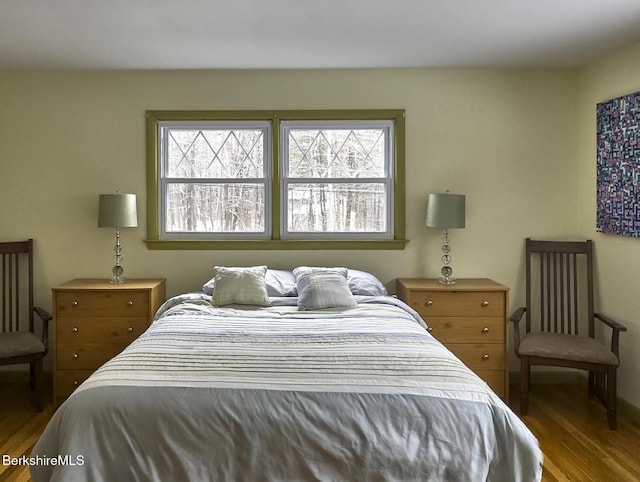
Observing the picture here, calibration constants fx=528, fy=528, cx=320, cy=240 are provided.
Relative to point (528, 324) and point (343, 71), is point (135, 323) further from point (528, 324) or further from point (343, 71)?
point (528, 324)

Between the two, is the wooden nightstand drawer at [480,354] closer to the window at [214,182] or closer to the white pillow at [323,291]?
the white pillow at [323,291]

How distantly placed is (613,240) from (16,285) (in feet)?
15.0

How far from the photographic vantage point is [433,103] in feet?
14.1

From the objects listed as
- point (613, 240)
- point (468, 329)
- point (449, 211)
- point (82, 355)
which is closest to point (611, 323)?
point (613, 240)

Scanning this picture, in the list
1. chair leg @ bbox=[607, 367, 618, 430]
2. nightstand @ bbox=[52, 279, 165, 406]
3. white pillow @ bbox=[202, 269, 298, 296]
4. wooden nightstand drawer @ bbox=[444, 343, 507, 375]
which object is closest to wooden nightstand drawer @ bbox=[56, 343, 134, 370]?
nightstand @ bbox=[52, 279, 165, 406]

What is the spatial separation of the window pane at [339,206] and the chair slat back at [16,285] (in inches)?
83.5

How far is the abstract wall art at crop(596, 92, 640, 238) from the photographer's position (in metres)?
3.54

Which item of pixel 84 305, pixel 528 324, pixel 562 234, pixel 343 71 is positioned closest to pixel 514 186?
pixel 562 234

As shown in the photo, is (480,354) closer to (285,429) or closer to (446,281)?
(446,281)

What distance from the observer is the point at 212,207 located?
A: 4.45 metres

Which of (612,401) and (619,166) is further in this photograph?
(619,166)

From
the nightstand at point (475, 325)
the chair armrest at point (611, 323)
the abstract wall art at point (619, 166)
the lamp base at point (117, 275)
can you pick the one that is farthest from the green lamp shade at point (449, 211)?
the lamp base at point (117, 275)

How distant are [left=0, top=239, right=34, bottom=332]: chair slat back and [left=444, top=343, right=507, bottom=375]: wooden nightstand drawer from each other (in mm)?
3312

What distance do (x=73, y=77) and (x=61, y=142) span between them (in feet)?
1.75
